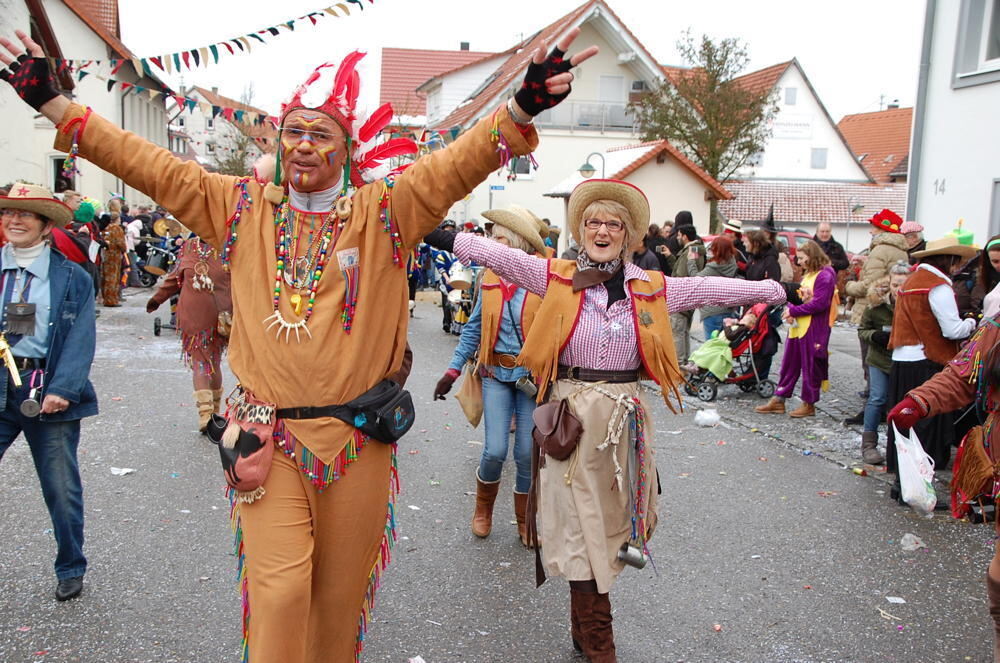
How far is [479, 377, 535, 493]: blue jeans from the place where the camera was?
5.06 metres

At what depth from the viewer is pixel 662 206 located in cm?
2394

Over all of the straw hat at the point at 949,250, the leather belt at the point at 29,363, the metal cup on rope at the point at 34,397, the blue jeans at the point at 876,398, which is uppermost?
the straw hat at the point at 949,250

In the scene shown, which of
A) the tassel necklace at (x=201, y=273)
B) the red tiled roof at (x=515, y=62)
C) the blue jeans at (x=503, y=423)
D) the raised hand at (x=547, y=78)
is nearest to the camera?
the raised hand at (x=547, y=78)

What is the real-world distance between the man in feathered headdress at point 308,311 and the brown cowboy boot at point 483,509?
2.21 metres

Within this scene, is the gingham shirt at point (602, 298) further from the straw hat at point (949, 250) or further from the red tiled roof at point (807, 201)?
the red tiled roof at point (807, 201)

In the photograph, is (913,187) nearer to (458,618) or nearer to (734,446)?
(734,446)

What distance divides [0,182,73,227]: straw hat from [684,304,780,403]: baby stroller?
22.5ft

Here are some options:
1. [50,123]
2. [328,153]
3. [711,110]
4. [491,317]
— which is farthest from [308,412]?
[711,110]

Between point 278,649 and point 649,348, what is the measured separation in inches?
73.2

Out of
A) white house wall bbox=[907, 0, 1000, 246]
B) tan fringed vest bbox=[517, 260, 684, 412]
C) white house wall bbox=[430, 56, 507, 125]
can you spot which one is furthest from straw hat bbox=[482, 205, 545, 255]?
white house wall bbox=[430, 56, 507, 125]

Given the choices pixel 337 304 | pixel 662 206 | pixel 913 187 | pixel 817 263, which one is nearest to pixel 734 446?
pixel 817 263

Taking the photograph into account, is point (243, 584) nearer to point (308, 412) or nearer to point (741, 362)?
point (308, 412)

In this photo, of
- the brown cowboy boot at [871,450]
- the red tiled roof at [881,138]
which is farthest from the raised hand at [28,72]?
the red tiled roof at [881,138]

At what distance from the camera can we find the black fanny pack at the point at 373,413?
9.16ft
